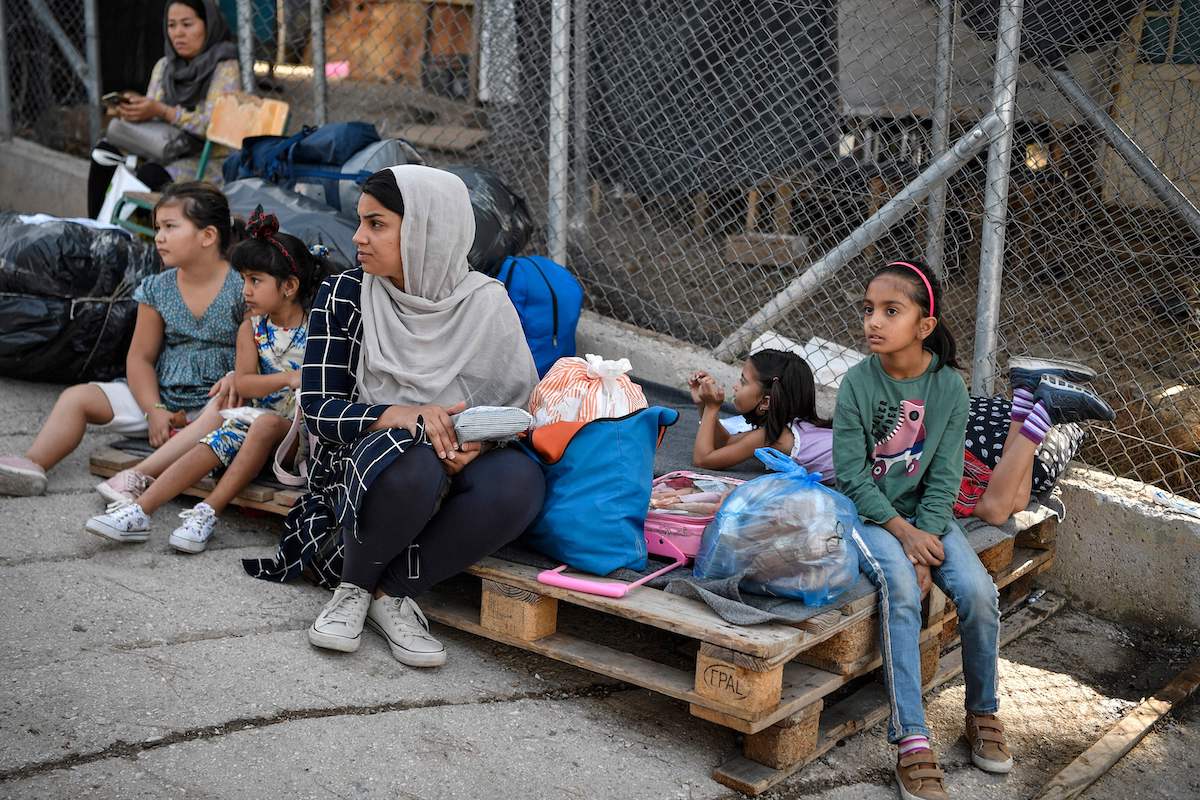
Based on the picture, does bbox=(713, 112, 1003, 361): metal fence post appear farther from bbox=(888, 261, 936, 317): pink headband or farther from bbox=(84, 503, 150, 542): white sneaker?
bbox=(84, 503, 150, 542): white sneaker

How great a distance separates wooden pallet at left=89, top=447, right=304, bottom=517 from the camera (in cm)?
380

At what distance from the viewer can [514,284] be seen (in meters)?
4.54

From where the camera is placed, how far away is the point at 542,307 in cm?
452

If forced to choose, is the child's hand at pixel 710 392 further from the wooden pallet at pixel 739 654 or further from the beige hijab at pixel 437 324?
the wooden pallet at pixel 739 654

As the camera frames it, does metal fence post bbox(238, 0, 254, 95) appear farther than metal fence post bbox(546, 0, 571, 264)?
Yes

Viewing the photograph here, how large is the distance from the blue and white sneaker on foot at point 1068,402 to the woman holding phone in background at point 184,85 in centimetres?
446

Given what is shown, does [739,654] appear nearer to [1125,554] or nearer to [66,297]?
[1125,554]

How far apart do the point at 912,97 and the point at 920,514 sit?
9.01ft

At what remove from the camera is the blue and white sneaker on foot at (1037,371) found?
360 centimetres

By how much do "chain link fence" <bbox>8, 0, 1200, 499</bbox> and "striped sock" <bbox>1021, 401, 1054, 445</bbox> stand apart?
2.04 ft

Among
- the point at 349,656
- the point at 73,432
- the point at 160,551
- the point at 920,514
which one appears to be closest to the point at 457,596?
the point at 349,656

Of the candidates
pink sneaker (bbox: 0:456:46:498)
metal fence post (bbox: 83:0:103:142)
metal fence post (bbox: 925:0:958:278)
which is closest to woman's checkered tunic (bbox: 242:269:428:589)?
pink sneaker (bbox: 0:456:46:498)

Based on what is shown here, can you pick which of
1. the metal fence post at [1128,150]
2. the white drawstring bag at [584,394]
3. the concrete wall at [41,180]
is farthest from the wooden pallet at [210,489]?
the concrete wall at [41,180]

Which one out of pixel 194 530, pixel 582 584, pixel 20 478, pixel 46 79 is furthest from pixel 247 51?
pixel 582 584
